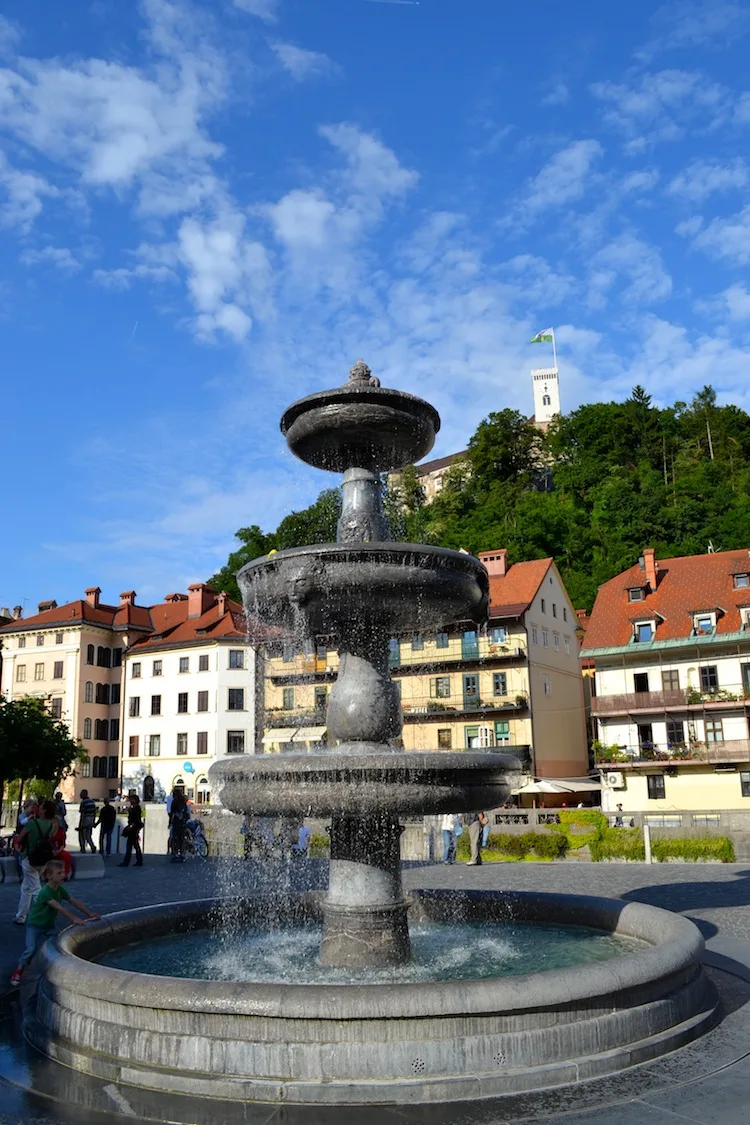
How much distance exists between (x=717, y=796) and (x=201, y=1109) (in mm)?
40209

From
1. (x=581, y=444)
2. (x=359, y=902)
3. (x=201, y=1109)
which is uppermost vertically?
(x=581, y=444)

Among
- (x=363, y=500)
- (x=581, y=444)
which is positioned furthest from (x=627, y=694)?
(x=581, y=444)

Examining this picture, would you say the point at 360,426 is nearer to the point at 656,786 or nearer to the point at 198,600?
the point at 656,786

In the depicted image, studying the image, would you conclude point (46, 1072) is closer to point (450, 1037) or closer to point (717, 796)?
point (450, 1037)

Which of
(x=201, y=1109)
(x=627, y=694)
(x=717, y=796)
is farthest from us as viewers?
(x=627, y=694)

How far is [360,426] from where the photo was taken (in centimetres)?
805

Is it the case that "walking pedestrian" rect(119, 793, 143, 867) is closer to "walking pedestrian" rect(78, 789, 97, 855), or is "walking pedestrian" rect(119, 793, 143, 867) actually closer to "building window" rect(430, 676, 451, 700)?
"walking pedestrian" rect(78, 789, 97, 855)

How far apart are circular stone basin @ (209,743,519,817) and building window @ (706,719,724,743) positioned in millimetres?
38478

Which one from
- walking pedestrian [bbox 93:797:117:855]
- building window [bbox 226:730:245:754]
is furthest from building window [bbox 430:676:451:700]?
walking pedestrian [bbox 93:797:117:855]

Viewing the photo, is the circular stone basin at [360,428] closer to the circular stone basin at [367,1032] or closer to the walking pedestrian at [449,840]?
the circular stone basin at [367,1032]

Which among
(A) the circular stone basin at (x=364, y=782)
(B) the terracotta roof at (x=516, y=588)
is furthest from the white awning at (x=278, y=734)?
(A) the circular stone basin at (x=364, y=782)

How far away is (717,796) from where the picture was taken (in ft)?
134

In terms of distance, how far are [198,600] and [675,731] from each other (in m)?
34.1

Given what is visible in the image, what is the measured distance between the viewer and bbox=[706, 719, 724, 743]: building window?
41.9 m
